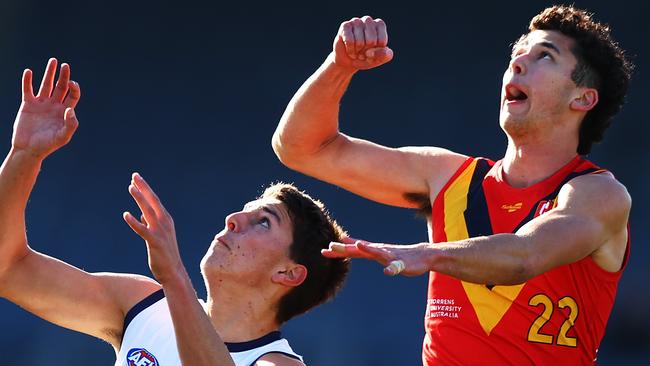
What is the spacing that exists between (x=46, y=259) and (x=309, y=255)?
82cm

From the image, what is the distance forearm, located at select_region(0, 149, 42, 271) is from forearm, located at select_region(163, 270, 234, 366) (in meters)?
0.69

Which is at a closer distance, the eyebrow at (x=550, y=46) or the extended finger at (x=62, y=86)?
the extended finger at (x=62, y=86)

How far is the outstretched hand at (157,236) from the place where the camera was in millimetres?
2570

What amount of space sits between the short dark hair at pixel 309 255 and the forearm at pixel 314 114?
6.0 inches

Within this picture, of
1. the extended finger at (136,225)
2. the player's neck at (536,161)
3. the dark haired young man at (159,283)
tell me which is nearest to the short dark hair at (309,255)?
the dark haired young man at (159,283)

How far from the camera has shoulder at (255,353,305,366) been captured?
312 cm

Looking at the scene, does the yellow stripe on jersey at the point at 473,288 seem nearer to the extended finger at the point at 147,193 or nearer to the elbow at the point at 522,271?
the elbow at the point at 522,271

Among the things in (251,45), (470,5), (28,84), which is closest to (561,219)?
(28,84)

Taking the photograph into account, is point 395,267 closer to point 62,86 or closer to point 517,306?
point 517,306

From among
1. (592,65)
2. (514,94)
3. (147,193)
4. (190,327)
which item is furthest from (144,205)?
(592,65)

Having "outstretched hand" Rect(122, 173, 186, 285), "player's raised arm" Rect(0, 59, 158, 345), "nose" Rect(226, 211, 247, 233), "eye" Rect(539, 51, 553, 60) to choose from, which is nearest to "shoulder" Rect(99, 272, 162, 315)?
"player's raised arm" Rect(0, 59, 158, 345)

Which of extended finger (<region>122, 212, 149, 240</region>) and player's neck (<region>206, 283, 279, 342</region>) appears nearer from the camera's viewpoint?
extended finger (<region>122, 212, 149, 240</region>)

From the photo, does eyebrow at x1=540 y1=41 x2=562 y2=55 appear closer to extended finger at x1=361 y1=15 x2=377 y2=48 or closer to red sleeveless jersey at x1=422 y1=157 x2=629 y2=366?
red sleeveless jersey at x1=422 y1=157 x2=629 y2=366

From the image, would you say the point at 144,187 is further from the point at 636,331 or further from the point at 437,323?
the point at 636,331
